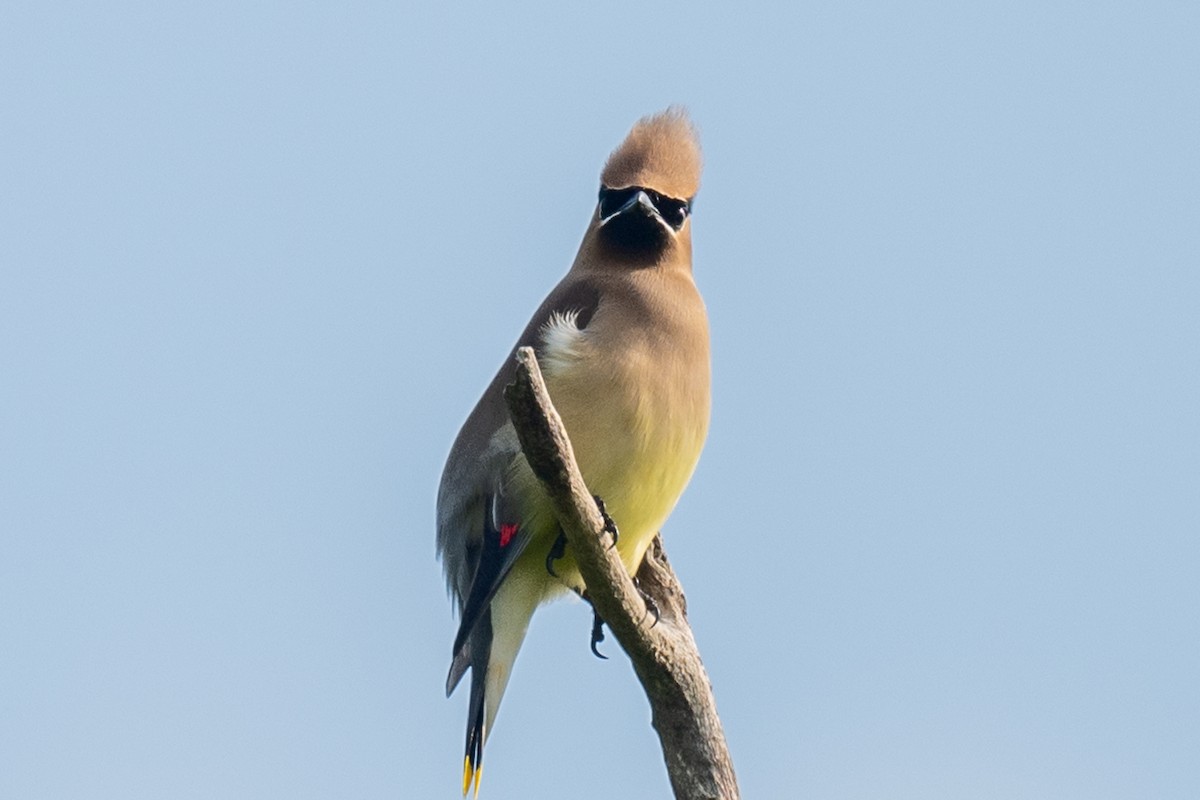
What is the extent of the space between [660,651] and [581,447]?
30.1 inches

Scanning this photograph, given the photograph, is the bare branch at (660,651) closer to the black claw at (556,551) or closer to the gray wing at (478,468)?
the black claw at (556,551)

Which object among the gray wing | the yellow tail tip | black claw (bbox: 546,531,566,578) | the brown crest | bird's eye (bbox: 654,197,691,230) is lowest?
the yellow tail tip

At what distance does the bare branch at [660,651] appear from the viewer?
201 inches

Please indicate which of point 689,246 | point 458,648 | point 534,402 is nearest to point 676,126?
point 689,246

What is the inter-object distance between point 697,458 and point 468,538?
0.79 meters

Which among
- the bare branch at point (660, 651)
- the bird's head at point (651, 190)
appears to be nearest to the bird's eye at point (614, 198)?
the bird's head at point (651, 190)

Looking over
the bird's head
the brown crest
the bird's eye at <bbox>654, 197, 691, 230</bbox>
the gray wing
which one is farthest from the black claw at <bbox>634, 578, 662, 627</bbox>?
the brown crest

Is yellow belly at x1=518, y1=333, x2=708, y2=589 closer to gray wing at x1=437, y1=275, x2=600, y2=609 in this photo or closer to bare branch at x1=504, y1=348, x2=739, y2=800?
gray wing at x1=437, y1=275, x2=600, y2=609

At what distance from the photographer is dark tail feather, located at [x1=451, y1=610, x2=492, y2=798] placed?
6336 mm

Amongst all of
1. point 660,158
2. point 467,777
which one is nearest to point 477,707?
point 467,777

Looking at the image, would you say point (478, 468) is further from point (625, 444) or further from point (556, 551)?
point (625, 444)

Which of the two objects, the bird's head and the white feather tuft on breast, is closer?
the white feather tuft on breast

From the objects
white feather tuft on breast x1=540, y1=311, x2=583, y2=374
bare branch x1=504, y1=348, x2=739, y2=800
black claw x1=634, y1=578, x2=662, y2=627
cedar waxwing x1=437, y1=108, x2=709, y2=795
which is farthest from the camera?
white feather tuft on breast x1=540, y1=311, x2=583, y2=374

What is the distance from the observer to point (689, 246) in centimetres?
715
